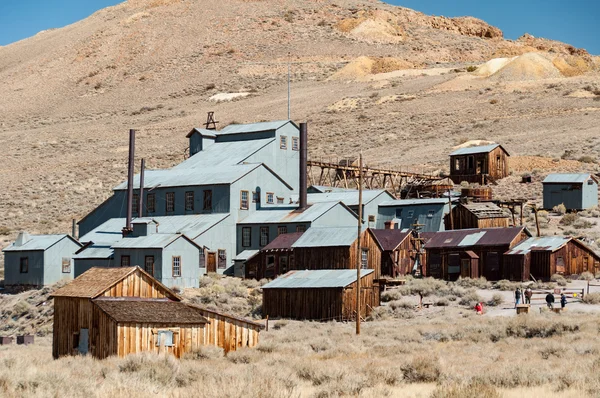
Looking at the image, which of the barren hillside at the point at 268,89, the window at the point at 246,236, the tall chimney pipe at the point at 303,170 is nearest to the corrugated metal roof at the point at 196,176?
the tall chimney pipe at the point at 303,170

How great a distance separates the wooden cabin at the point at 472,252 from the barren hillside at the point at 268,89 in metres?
28.7

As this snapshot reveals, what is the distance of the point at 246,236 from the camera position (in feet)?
205

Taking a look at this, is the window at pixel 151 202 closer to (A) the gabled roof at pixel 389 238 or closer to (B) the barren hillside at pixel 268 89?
(B) the barren hillside at pixel 268 89

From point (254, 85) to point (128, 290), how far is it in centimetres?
11374

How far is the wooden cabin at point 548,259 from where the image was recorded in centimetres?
5222

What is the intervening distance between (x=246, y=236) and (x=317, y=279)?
14.3 meters

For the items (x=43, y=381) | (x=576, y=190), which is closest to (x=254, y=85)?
(x=576, y=190)

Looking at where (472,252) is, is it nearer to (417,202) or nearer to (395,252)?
(395,252)

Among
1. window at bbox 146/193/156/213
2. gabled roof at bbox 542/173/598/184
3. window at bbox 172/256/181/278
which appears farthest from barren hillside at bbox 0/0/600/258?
window at bbox 172/256/181/278

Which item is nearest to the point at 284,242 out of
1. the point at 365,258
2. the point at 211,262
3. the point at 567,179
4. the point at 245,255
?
the point at 245,255

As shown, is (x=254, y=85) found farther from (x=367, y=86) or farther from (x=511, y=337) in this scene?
(x=511, y=337)

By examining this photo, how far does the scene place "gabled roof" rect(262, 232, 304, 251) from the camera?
188 feet

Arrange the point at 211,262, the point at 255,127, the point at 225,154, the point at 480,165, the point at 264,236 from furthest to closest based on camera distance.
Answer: the point at 480,165 → the point at 255,127 → the point at 225,154 → the point at 264,236 → the point at 211,262

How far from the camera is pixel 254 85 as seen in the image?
14612 centimetres
